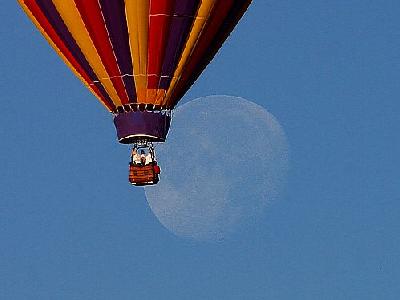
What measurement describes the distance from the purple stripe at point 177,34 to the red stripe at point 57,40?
2.26 meters

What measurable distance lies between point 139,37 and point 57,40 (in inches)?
126

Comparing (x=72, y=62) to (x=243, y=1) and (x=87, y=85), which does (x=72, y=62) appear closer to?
(x=87, y=85)

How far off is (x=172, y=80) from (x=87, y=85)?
2.98 meters

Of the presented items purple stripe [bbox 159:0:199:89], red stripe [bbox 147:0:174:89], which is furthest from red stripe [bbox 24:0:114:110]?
purple stripe [bbox 159:0:199:89]

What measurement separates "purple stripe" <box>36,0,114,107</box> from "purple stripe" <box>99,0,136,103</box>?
102 cm

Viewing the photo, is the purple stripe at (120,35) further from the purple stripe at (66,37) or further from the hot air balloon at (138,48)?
the purple stripe at (66,37)

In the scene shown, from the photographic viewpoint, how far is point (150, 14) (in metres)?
75.4

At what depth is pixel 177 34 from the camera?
75.9 m

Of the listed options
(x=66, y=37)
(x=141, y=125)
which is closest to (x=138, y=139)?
(x=141, y=125)

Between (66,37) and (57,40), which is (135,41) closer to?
(66,37)

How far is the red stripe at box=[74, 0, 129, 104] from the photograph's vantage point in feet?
247

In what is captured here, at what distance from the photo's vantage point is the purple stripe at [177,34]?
75.4m

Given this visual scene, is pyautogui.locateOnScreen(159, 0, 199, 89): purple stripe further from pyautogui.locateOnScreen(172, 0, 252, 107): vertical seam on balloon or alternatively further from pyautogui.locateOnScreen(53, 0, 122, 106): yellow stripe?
pyautogui.locateOnScreen(53, 0, 122, 106): yellow stripe

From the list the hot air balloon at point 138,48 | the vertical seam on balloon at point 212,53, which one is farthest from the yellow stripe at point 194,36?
the vertical seam on balloon at point 212,53
